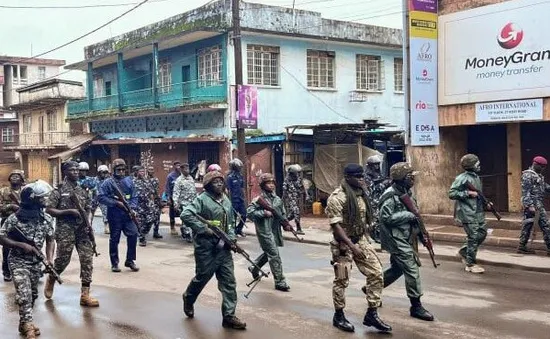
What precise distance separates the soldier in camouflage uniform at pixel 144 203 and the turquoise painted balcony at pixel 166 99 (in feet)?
28.3

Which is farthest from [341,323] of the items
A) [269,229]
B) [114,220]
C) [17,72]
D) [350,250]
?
[17,72]

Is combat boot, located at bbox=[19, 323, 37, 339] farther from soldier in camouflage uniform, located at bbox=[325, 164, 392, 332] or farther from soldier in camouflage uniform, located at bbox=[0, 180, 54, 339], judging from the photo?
soldier in camouflage uniform, located at bbox=[325, 164, 392, 332]

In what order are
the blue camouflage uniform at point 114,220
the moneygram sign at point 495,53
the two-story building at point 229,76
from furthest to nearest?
the two-story building at point 229,76
the moneygram sign at point 495,53
the blue camouflage uniform at point 114,220

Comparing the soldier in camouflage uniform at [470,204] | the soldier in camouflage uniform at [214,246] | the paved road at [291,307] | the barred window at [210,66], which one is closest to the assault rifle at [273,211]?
the paved road at [291,307]

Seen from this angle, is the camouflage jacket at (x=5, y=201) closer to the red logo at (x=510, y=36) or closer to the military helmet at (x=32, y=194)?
the military helmet at (x=32, y=194)

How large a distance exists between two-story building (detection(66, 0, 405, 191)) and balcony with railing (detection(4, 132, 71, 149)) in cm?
548

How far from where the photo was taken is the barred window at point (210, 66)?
2319 centimetres

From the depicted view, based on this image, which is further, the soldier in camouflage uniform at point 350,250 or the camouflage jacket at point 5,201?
the camouflage jacket at point 5,201

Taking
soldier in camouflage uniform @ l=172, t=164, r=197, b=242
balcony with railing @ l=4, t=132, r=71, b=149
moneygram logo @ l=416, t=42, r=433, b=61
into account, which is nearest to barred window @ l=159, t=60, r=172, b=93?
balcony with railing @ l=4, t=132, r=71, b=149

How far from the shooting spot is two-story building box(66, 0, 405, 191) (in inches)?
901

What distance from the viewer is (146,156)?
2686 cm

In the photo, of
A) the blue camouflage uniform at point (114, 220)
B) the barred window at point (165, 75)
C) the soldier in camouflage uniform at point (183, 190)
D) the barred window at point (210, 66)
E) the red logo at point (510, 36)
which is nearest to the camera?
the blue camouflage uniform at point (114, 220)

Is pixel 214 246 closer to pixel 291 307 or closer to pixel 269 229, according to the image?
pixel 291 307

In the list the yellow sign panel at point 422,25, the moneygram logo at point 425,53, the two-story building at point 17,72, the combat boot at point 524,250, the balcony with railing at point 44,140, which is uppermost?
the two-story building at point 17,72
